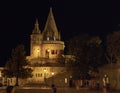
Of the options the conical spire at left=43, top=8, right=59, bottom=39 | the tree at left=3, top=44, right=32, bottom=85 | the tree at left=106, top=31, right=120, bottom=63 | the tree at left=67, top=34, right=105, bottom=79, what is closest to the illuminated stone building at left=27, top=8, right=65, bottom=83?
the conical spire at left=43, top=8, right=59, bottom=39

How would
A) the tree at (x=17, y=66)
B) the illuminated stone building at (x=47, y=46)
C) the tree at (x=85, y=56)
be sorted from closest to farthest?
the tree at (x=85, y=56), the tree at (x=17, y=66), the illuminated stone building at (x=47, y=46)

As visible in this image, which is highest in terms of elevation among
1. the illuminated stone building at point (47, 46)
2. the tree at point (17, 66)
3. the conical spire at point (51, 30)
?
the conical spire at point (51, 30)

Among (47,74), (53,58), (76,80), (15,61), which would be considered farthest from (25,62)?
(53,58)

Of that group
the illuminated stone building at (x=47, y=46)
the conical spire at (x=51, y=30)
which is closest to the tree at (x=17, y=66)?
the illuminated stone building at (x=47, y=46)

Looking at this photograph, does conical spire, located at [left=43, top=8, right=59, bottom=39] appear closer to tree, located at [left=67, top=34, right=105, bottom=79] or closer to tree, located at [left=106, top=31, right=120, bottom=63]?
tree, located at [left=67, top=34, right=105, bottom=79]

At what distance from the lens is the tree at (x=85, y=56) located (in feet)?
287

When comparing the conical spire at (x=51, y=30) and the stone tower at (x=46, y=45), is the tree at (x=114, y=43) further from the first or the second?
the conical spire at (x=51, y=30)

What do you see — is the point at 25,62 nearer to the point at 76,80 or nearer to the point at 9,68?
the point at 9,68

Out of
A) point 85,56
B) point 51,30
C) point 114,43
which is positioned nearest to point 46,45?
point 51,30

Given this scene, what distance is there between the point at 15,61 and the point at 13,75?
305cm

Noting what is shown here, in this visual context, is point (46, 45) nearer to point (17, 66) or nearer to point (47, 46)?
point (47, 46)

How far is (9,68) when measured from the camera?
99.6 meters

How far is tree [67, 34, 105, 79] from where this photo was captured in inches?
3447

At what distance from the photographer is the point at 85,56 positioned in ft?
287
